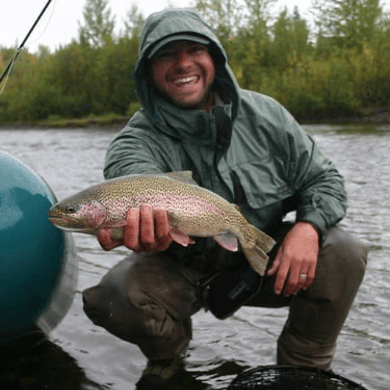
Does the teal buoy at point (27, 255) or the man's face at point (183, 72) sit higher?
the man's face at point (183, 72)

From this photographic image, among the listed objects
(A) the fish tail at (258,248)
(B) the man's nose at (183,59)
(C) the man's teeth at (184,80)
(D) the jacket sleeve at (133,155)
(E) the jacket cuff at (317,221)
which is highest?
(B) the man's nose at (183,59)

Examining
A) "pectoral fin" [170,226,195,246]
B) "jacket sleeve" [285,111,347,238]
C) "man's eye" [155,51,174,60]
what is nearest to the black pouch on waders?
"jacket sleeve" [285,111,347,238]

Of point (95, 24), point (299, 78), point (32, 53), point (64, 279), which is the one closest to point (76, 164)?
point (64, 279)

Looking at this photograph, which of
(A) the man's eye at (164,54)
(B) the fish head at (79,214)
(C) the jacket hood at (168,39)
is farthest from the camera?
(A) the man's eye at (164,54)

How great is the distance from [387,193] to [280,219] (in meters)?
5.90

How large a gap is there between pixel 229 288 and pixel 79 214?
1109 mm

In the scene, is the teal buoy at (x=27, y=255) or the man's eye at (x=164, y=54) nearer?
the teal buoy at (x=27, y=255)

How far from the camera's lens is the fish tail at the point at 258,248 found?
109 inches

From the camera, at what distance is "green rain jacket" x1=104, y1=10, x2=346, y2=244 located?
10.2ft

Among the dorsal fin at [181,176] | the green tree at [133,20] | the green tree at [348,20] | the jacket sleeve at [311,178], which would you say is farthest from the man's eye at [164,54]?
the green tree at [133,20]

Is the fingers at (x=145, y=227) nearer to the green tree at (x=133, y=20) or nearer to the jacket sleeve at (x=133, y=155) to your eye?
the jacket sleeve at (x=133, y=155)

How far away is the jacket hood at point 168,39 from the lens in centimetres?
309

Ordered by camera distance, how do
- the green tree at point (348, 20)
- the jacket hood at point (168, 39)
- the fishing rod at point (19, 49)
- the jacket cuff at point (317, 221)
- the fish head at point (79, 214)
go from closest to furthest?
1. the fish head at point (79, 214)
2. the jacket cuff at point (317, 221)
3. the jacket hood at point (168, 39)
4. the fishing rod at point (19, 49)
5. the green tree at point (348, 20)

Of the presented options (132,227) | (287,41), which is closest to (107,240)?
(132,227)
